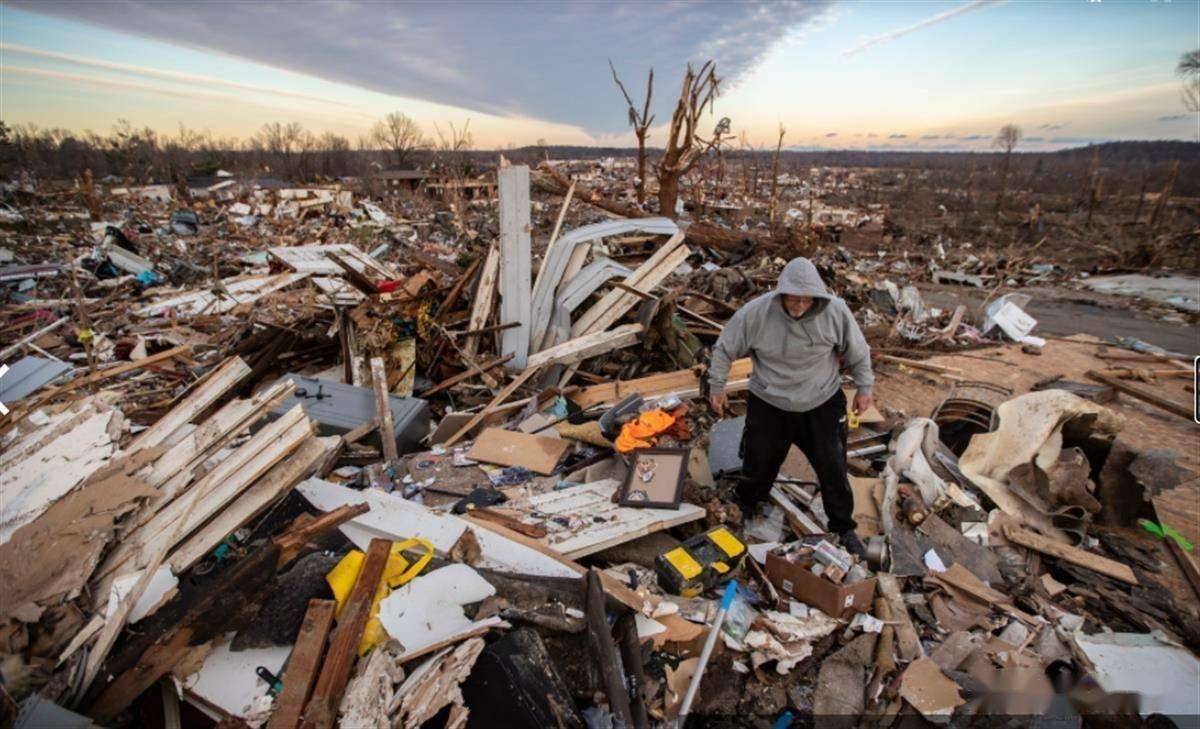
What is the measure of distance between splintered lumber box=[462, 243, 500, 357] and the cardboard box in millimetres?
4030

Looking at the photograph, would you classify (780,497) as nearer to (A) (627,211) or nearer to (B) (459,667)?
(B) (459,667)

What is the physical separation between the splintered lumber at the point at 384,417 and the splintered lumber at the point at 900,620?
3592 mm

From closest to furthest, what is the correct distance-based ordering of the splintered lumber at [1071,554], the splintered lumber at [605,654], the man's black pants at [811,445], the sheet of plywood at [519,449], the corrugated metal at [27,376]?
the splintered lumber at [605,654] < the man's black pants at [811,445] < the splintered lumber at [1071,554] < the sheet of plywood at [519,449] < the corrugated metal at [27,376]

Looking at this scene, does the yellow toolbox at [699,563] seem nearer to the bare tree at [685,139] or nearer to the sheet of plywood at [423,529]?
the sheet of plywood at [423,529]

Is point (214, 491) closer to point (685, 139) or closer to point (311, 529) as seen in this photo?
point (311, 529)

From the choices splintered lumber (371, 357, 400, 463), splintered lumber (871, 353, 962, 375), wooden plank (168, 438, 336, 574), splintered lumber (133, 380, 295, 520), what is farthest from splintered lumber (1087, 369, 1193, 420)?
splintered lumber (133, 380, 295, 520)

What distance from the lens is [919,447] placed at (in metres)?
4.39

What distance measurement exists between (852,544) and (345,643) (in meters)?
3.02

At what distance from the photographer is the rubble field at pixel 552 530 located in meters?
2.28

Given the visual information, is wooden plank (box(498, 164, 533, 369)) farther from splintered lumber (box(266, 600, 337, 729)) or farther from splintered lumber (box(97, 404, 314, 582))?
splintered lumber (box(266, 600, 337, 729))

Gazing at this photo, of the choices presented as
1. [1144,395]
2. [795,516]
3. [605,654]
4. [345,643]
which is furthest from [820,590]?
[1144,395]

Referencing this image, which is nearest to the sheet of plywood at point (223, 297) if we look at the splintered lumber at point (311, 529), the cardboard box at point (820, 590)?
the splintered lumber at point (311, 529)

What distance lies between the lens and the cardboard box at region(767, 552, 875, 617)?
2.90m

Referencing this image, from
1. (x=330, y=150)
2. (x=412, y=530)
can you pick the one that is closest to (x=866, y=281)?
(x=412, y=530)
